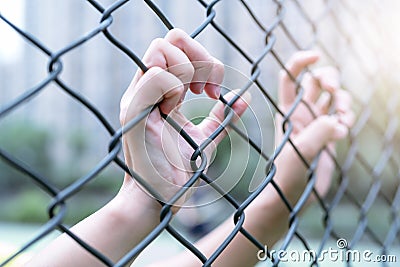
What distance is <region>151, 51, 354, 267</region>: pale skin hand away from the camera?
784mm

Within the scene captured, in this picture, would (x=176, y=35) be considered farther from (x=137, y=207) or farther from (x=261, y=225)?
(x=261, y=225)

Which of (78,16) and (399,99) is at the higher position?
(78,16)

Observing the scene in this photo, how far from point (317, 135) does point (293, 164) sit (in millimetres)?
53

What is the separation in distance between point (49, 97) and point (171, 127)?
21.0m

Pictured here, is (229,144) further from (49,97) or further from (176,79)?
(49,97)

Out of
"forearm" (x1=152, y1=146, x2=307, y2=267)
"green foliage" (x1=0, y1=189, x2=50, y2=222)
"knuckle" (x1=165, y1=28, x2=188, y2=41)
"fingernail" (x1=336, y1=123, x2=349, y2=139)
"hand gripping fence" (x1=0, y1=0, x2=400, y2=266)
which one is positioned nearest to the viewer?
"hand gripping fence" (x1=0, y1=0, x2=400, y2=266)

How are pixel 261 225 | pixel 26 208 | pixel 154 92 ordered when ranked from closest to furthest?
pixel 154 92 → pixel 261 225 → pixel 26 208

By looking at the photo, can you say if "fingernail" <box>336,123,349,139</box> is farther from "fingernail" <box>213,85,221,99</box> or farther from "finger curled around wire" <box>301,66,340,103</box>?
"fingernail" <box>213,85,221,99</box>

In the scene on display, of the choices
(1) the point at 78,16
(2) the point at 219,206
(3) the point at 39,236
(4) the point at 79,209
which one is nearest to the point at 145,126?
(3) the point at 39,236

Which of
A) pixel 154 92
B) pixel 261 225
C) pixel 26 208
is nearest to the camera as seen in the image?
pixel 154 92

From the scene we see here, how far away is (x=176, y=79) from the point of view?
51cm

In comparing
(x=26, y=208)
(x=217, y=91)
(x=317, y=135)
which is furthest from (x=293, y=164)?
(x=26, y=208)

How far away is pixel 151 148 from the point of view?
523 mm

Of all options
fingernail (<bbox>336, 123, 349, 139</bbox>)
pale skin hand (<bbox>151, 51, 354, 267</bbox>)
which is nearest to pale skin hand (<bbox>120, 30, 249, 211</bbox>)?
pale skin hand (<bbox>151, 51, 354, 267</bbox>)
